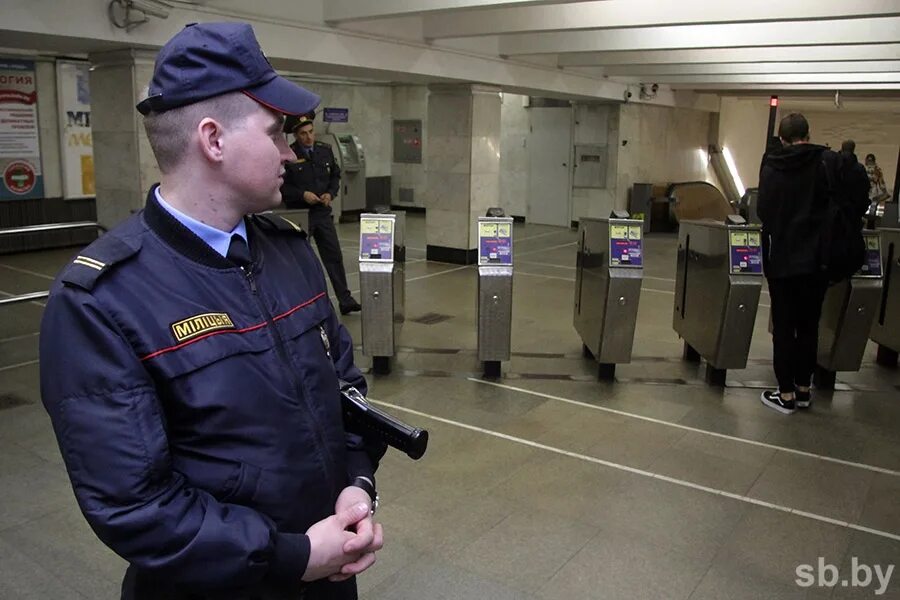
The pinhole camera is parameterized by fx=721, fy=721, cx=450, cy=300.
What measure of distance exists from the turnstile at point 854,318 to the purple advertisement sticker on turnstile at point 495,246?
93.7 inches

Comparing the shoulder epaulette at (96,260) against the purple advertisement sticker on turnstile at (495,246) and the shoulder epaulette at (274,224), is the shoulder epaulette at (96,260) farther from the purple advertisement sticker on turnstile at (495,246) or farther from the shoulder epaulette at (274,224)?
the purple advertisement sticker on turnstile at (495,246)

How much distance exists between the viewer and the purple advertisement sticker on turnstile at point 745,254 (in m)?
4.91

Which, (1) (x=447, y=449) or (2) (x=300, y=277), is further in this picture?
(1) (x=447, y=449)

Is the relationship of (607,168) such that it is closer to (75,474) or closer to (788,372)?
(788,372)

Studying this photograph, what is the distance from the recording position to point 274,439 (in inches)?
50.0

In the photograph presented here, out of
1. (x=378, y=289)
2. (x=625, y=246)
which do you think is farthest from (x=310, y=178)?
(x=625, y=246)

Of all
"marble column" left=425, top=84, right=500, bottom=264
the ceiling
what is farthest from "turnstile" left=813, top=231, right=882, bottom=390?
"marble column" left=425, top=84, right=500, bottom=264

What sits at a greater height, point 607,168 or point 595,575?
point 607,168

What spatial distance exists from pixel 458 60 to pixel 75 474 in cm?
848

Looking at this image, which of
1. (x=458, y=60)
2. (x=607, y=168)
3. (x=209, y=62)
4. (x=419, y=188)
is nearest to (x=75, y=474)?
(x=209, y=62)

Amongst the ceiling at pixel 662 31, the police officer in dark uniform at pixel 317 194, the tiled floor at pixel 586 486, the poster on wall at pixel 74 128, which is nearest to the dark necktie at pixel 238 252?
the tiled floor at pixel 586 486

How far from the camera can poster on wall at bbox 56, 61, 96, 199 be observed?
10.1m

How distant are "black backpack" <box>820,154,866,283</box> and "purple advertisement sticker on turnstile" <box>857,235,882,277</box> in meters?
0.78

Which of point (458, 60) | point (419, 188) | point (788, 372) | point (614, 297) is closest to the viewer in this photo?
point (788, 372)
